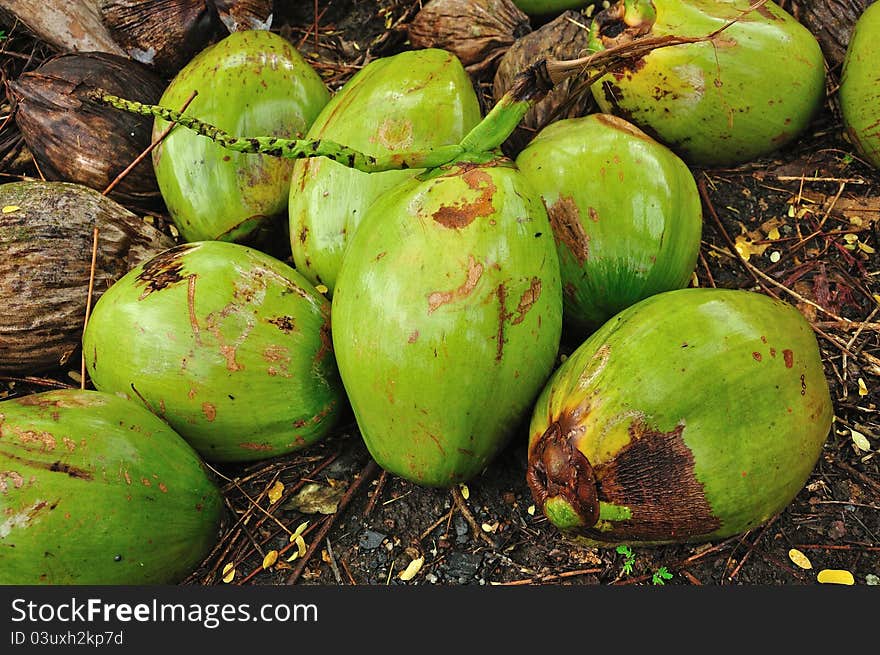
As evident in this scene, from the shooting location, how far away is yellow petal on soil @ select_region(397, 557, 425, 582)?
1.93 m

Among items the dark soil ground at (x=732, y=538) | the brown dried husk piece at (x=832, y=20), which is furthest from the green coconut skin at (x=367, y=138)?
the brown dried husk piece at (x=832, y=20)

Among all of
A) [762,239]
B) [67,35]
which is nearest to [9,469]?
[67,35]

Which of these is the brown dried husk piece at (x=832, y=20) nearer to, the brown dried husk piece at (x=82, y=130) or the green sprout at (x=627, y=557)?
the green sprout at (x=627, y=557)

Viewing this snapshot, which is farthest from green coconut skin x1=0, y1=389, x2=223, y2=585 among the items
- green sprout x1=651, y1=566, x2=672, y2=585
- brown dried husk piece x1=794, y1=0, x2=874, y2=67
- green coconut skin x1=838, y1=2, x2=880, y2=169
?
brown dried husk piece x1=794, y1=0, x2=874, y2=67

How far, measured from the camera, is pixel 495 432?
1887 millimetres

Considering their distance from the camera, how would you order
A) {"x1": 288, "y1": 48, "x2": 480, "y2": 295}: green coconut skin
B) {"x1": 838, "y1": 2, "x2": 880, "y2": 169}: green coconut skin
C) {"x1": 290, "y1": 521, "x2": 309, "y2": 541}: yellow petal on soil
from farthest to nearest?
{"x1": 838, "y1": 2, "x2": 880, "y2": 169}: green coconut skin → {"x1": 288, "y1": 48, "x2": 480, "y2": 295}: green coconut skin → {"x1": 290, "y1": 521, "x2": 309, "y2": 541}: yellow petal on soil

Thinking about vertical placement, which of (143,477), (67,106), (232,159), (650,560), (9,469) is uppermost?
(67,106)

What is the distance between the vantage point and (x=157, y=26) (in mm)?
2850

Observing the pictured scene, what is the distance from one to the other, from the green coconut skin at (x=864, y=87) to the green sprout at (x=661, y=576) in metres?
1.50

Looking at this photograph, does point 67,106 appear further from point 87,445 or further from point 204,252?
point 87,445

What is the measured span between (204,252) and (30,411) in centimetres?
58

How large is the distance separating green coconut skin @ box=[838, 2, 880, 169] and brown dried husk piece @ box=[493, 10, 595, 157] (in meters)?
0.77

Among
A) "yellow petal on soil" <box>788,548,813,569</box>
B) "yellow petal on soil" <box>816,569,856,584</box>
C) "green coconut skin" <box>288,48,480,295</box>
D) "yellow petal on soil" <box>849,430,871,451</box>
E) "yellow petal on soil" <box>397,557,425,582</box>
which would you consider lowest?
"yellow petal on soil" <box>816,569,856,584</box>

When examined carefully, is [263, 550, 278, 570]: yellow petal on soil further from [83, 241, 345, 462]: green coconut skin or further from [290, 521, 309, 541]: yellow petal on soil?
[83, 241, 345, 462]: green coconut skin
